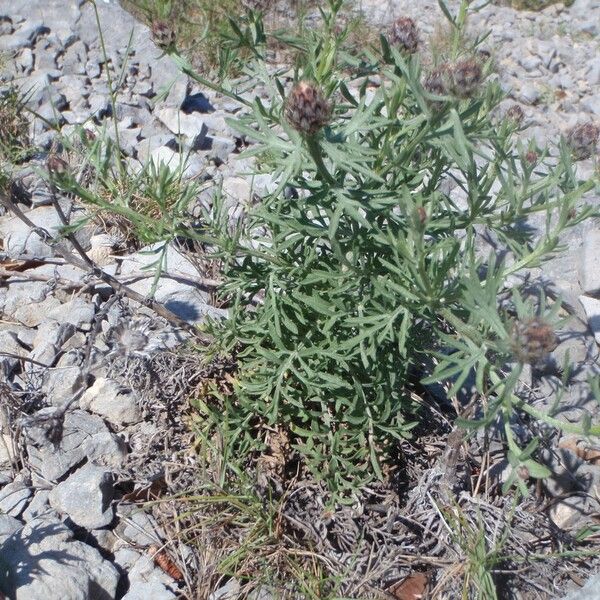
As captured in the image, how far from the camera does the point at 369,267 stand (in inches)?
104

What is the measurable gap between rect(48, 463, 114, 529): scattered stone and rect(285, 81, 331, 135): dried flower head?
5.26 ft

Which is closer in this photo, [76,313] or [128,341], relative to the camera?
[128,341]

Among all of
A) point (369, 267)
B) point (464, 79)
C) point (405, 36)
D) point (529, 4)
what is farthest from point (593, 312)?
point (529, 4)

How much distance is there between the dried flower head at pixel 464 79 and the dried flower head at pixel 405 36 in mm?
452

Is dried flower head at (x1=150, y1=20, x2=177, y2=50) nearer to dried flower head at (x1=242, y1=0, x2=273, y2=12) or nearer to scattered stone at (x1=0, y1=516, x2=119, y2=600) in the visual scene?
dried flower head at (x1=242, y1=0, x2=273, y2=12)

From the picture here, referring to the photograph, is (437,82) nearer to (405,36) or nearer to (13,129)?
(405,36)

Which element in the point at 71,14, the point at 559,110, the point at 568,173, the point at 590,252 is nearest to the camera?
the point at 568,173

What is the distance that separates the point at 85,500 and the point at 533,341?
5.81 feet

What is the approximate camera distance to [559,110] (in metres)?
6.30

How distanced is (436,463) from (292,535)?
65cm

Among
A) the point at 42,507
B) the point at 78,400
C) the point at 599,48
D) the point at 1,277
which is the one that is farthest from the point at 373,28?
the point at 42,507

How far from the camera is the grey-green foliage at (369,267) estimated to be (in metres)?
2.23

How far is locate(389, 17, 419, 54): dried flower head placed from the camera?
2570 mm

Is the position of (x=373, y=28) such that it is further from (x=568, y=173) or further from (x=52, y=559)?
(x=52, y=559)
